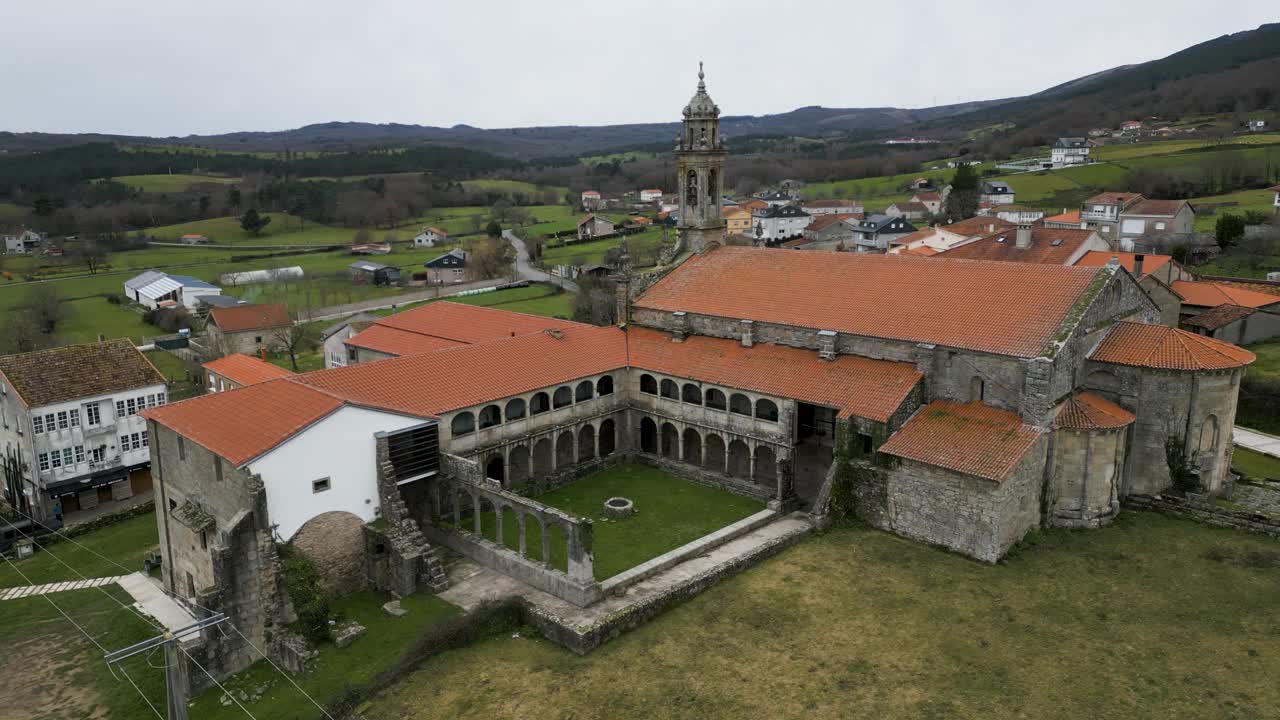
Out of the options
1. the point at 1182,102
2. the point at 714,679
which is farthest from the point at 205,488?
the point at 1182,102

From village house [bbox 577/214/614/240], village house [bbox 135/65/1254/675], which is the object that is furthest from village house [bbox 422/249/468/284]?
village house [bbox 135/65/1254/675]

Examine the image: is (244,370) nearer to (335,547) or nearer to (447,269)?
(335,547)

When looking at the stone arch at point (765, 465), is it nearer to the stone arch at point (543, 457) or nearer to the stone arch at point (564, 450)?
the stone arch at point (564, 450)

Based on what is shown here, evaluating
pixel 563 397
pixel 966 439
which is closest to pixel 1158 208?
pixel 966 439

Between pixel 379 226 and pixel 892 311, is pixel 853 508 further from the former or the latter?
pixel 379 226

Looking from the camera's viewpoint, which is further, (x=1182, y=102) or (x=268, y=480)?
(x=1182, y=102)

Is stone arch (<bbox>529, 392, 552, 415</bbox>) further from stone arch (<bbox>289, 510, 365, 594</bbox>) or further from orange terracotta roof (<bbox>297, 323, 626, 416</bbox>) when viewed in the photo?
stone arch (<bbox>289, 510, 365, 594</bbox>)

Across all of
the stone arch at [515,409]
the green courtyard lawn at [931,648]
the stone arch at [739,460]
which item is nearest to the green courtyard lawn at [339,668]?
the green courtyard lawn at [931,648]
